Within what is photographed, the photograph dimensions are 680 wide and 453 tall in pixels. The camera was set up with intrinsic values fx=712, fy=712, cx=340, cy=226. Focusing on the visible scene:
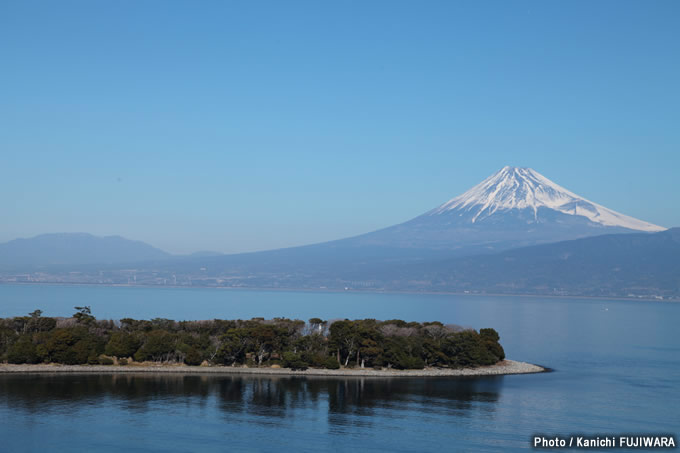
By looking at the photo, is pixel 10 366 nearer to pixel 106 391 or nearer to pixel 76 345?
pixel 76 345

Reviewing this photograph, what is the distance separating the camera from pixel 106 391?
130 ft

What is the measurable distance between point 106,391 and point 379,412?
51.1 ft

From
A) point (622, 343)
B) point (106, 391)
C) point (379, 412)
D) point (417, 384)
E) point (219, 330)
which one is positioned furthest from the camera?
point (622, 343)

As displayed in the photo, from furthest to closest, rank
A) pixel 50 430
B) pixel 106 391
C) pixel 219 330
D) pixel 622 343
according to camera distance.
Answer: pixel 622 343
pixel 219 330
pixel 106 391
pixel 50 430

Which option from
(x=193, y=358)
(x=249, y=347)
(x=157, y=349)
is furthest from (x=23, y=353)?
(x=249, y=347)

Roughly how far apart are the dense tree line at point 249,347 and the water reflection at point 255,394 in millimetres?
3627

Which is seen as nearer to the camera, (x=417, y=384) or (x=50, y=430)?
(x=50, y=430)

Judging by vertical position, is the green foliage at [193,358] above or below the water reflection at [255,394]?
above

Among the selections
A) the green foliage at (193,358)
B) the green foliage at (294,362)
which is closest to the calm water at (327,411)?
the green foliage at (294,362)

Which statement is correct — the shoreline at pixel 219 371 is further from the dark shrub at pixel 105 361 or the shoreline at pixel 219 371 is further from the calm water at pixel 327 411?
the calm water at pixel 327 411

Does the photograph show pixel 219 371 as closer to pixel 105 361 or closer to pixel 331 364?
pixel 331 364

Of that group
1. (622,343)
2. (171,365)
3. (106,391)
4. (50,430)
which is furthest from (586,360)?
(50,430)

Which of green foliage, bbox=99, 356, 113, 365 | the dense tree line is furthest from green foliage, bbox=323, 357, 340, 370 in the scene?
green foliage, bbox=99, 356, 113, 365

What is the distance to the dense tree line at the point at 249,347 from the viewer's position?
48.7 metres
